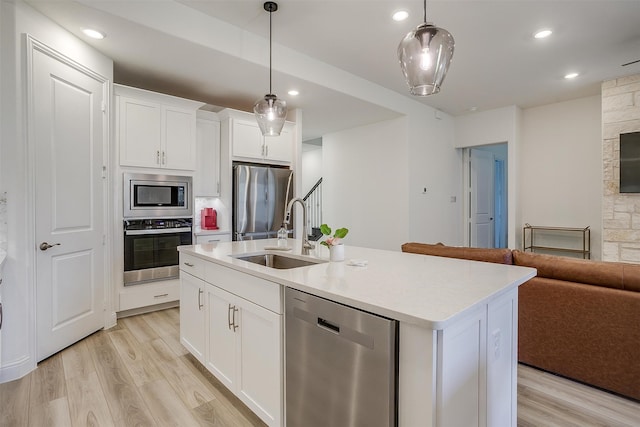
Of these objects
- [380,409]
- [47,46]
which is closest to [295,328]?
[380,409]

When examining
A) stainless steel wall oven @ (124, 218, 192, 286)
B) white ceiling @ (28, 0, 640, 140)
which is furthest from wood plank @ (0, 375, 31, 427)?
white ceiling @ (28, 0, 640, 140)

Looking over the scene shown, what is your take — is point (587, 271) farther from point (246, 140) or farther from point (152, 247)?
point (152, 247)

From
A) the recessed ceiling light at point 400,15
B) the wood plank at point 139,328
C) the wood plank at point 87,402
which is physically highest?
the recessed ceiling light at point 400,15

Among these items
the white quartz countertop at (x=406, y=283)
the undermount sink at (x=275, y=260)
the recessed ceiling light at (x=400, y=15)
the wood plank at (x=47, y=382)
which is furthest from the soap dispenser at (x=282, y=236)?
the recessed ceiling light at (x=400, y=15)

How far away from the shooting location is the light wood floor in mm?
1814

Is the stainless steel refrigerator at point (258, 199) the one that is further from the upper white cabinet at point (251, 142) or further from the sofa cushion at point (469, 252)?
the sofa cushion at point (469, 252)

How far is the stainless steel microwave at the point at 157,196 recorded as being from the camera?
339 centimetres

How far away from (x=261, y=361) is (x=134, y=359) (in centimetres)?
147

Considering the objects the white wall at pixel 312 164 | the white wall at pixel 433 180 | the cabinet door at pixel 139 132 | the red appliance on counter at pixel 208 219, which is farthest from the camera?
the white wall at pixel 312 164

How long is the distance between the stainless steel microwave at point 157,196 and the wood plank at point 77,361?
127 centimetres

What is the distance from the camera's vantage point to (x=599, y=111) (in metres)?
5.04

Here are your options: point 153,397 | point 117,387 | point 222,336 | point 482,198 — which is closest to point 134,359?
point 117,387

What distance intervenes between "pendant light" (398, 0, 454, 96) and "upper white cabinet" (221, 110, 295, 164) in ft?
8.97

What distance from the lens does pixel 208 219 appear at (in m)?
4.24
